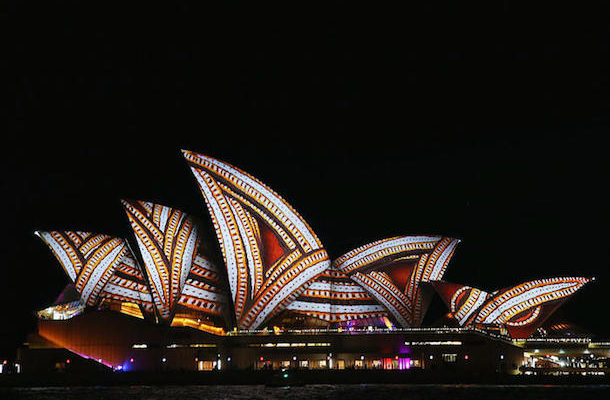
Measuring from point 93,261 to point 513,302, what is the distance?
3711 centimetres

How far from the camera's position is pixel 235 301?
62.2 metres

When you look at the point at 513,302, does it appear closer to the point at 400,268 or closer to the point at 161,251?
the point at 400,268

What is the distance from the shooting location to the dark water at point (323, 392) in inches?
1716

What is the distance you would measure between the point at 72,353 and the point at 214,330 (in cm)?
1211

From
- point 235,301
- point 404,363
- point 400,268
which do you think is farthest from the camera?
point 400,268

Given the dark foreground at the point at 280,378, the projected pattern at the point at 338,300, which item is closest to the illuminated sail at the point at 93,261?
the dark foreground at the point at 280,378

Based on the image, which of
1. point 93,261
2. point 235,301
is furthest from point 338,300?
point 93,261

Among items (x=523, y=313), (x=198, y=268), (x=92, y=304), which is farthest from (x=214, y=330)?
(x=523, y=313)

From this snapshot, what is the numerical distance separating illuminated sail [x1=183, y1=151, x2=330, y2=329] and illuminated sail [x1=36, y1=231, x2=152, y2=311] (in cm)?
877

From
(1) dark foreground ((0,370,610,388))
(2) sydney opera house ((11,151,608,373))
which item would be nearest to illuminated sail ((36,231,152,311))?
(2) sydney opera house ((11,151,608,373))

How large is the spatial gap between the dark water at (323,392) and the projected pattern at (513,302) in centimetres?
1414

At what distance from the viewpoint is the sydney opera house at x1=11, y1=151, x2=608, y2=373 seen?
198 feet

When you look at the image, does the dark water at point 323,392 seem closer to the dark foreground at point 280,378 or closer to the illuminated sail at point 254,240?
the dark foreground at point 280,378

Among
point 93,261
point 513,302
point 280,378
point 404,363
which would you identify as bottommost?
point 280,378
